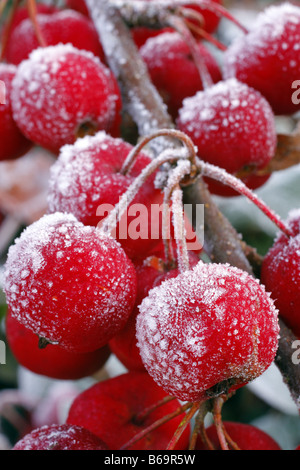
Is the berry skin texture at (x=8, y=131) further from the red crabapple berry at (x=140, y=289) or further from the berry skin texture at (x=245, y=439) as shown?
the berry skin texture at (x=245, y=439)

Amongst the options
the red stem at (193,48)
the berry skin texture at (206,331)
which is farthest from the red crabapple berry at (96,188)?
the red stem at (193,48)

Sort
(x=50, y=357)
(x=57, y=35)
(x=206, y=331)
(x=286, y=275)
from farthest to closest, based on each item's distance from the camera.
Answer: (x=57, y=35) < (x=50, y=357) < (x=286, y=275) < (x=206, y=331)

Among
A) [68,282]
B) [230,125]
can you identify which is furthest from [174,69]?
[68,282]

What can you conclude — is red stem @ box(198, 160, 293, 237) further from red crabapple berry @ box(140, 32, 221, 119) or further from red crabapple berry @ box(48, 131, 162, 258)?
red crabapple berry @ box(140, 32, 221, 119)

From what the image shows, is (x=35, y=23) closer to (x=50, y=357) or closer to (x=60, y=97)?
(x=60, y=97)

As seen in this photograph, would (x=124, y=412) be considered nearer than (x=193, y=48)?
Yes

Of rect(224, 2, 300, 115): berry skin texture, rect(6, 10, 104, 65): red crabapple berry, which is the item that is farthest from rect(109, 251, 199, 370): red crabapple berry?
rect(6, 10, 104, 65): red crabapple berry
